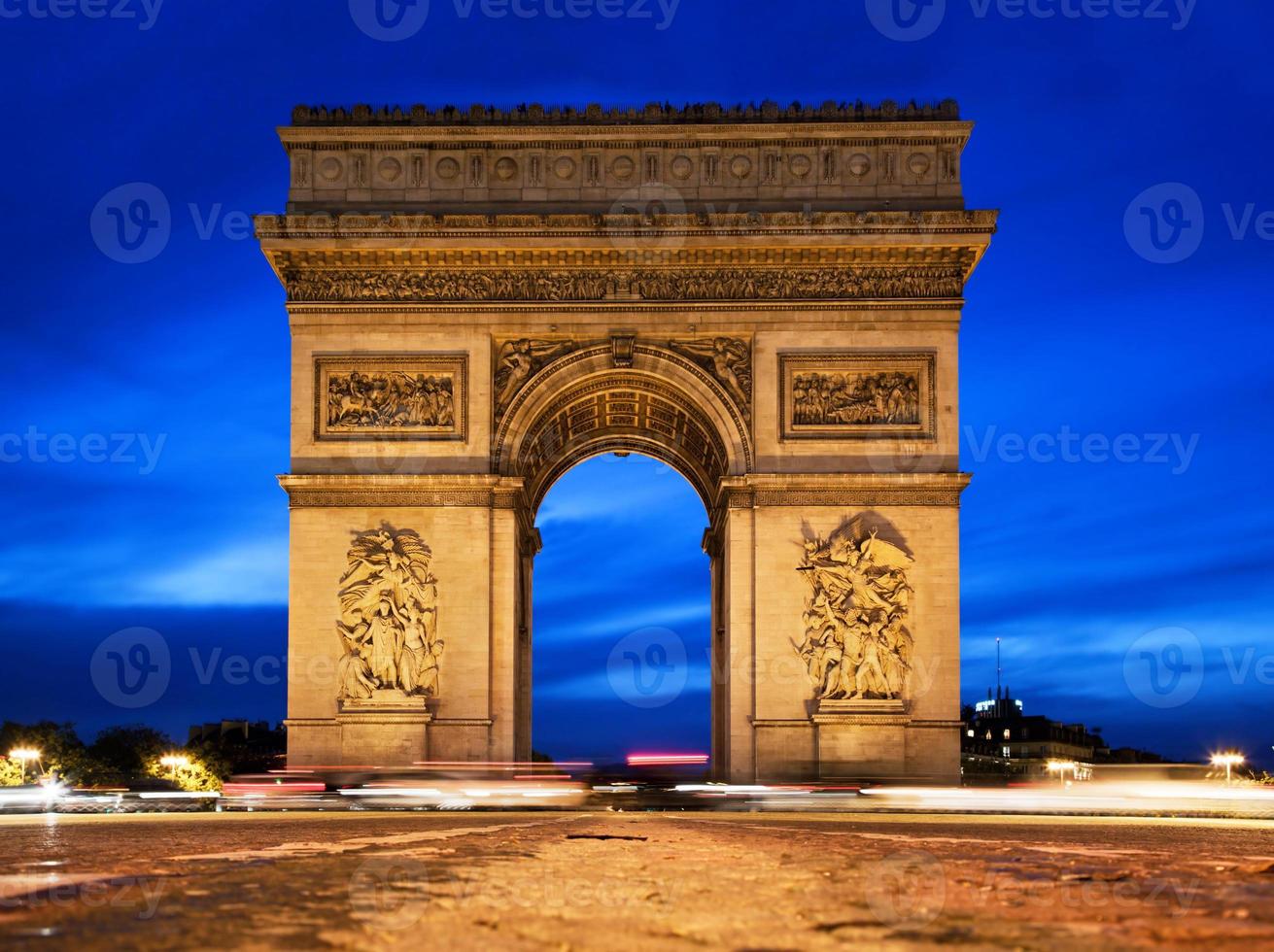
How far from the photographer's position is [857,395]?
97.1ft

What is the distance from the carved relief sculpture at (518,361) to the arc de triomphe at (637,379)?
57 millimetres

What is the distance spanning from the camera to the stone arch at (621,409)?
29.8 m

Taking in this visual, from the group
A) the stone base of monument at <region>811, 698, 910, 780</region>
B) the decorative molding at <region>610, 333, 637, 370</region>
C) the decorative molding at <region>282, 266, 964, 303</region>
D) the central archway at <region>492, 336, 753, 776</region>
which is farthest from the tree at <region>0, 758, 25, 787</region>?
the stone base of monument at <region>811, 698, 910, 780</region>

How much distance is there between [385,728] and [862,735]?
9.30 m

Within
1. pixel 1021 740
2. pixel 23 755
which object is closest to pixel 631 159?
pixel 23 755

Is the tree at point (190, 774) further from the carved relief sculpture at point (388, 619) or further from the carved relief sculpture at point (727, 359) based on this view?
the carved relief sculpture at point (727, 359)

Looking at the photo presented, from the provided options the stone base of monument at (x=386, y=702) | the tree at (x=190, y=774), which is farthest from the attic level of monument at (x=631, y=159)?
the tree at (x=190, y=774)

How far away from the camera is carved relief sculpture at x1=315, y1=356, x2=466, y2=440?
29.6 meters

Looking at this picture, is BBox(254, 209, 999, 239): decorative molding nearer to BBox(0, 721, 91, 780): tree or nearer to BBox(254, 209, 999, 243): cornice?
BBox(254, 209, 999, 243): cornice

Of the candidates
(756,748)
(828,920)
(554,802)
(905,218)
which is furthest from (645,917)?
(905,218)

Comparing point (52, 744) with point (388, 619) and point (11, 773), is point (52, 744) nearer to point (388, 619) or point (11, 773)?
point (11, 773)

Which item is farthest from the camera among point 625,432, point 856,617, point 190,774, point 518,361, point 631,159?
point 190,774

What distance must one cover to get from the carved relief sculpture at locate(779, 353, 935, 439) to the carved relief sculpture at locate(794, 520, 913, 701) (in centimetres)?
210

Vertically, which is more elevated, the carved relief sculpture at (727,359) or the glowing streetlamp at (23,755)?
the carved relief sculpture at (727,359)
